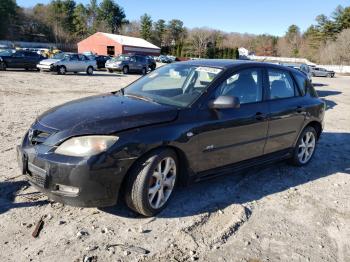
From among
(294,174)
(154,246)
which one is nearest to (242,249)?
(154,246)

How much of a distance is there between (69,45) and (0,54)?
65941mm

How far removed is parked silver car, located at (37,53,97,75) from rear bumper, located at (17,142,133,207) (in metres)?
22.1

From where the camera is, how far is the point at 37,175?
3.65 metres

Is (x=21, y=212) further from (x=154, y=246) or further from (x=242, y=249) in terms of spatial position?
(x=242, y=249)

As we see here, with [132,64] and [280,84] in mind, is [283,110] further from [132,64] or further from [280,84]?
[132,64]

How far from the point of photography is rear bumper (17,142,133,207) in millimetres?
3438

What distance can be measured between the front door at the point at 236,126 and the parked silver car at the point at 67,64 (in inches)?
843

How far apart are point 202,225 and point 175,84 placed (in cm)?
190

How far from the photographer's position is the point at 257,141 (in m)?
5.00

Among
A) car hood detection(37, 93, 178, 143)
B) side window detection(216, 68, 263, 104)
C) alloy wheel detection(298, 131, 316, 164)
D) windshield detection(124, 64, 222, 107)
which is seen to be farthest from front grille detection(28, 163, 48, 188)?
alloy wheel detection(298, 131, 316, 164)

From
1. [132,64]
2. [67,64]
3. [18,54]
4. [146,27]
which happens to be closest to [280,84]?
[67,64]

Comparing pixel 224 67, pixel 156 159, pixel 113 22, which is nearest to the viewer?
pixel 156 159

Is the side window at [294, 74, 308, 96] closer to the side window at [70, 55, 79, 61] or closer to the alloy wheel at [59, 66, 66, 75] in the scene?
the alloy wheel at [59, 66, 66, 75]

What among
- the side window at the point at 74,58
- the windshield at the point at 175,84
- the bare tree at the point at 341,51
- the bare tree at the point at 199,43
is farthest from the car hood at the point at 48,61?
the bare tree at the point at 341,51
